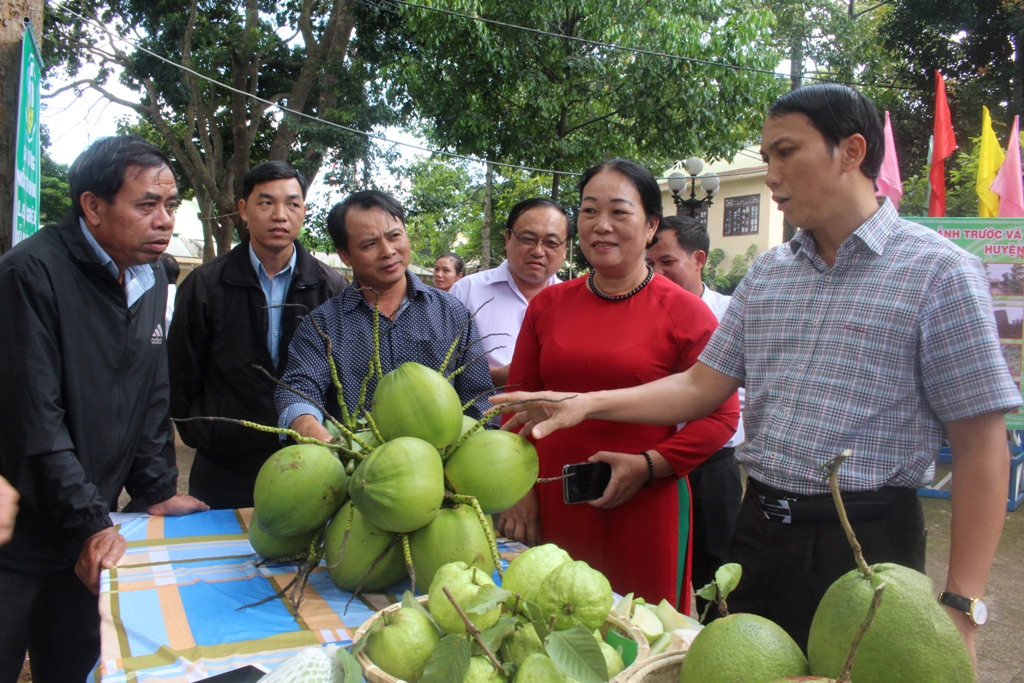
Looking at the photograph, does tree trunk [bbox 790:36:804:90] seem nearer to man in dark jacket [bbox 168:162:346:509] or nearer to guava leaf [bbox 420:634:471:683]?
man in dark jacket [bbox 168:162:346:509]

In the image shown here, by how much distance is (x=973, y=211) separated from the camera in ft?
44.8

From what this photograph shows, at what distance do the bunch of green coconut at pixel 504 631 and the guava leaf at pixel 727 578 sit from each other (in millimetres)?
201

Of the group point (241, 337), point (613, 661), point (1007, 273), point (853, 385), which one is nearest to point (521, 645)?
point (613, 661)

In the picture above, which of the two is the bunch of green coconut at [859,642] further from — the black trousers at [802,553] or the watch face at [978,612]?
the black trousers at [802,553]

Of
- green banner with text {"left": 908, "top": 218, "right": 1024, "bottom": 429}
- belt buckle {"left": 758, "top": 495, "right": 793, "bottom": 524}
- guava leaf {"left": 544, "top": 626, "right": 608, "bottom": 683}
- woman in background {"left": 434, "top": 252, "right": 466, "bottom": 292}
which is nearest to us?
guava leaf {"left": 544, "top": 626, "right": 608, "bottom": 683}

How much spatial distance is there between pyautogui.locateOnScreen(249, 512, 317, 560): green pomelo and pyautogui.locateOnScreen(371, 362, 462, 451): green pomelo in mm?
358

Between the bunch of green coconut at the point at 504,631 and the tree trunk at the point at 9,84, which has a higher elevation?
the tree trunk at the point at 9,84

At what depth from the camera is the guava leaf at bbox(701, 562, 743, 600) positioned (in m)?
1.09

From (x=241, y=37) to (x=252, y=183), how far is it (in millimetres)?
9864

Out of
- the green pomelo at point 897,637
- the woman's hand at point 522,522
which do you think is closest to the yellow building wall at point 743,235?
the woman's hand at point 522,522

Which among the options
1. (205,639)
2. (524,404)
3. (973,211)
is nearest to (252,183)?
(524,404)

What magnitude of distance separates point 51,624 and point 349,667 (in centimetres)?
177

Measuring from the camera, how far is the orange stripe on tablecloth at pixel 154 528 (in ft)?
6.64

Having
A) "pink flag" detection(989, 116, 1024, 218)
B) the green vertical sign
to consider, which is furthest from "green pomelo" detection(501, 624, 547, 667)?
"pink flag" detection(989, 116, 1024, 218)
